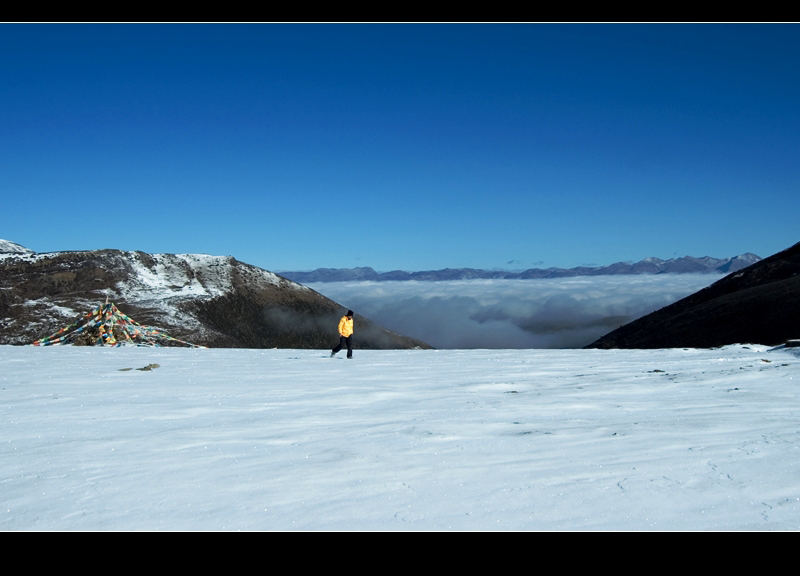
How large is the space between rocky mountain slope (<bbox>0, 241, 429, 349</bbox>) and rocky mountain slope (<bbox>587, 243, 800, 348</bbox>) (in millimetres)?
67827

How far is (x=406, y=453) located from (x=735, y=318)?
55.0 meters

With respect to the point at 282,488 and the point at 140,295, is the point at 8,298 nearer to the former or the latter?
the point at 140,295

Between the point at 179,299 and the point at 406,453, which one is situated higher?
the point at 179,299

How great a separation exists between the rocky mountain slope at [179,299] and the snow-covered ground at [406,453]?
106 metres

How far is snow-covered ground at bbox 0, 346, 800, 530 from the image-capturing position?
4.25 m

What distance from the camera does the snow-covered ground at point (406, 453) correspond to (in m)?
4.25

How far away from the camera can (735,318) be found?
5238 cm

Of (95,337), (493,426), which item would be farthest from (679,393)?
(95,337)

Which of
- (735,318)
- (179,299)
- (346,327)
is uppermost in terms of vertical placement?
(179,299)

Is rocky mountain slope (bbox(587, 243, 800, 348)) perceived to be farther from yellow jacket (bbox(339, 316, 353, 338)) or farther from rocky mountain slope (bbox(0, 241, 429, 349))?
rocky mountain slope (bbox(0, 241, 429, 349))

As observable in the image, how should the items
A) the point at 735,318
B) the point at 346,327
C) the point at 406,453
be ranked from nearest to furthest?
1. the point at 406,453
2. the point at 346,327
3. the point at 735,318

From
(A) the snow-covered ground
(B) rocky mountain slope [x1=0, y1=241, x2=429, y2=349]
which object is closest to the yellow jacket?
(A) the snow-covered ground

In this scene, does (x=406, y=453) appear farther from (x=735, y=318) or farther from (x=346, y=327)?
(x=735, y=318)

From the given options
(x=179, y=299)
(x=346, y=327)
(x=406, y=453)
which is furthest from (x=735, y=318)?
(x=179, y=299)
